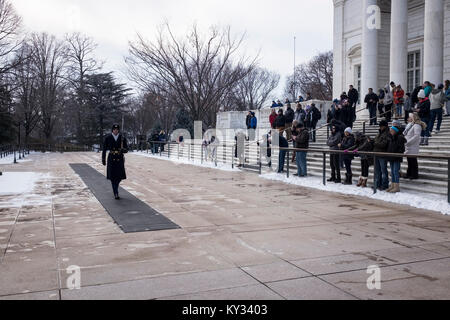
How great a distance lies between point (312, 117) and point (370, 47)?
658 centimetres

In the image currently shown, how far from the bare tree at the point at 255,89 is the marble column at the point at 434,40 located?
158 feet

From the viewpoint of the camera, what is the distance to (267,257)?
588 cm

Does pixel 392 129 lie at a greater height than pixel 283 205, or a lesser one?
greater

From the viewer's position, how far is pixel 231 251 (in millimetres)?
6203

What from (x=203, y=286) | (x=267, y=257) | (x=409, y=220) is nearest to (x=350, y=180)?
(x=409, y=220)

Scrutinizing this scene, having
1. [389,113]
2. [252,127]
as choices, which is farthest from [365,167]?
[252,127]

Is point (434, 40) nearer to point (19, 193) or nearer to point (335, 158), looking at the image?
point (335, 158)

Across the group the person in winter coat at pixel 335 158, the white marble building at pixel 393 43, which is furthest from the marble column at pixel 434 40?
the person in winter coat at pixel 335 158

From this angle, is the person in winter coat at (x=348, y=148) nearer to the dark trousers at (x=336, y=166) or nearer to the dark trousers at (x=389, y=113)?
the dark trousers at (x=336, y=166)

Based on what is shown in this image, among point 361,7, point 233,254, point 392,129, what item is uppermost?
point 361,7

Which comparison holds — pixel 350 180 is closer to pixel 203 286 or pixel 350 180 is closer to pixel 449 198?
pixel 449 198

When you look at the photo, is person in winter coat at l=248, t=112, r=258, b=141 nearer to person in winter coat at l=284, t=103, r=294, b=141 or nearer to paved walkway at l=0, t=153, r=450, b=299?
person in winter coat at l=284, t=103, r=294, b=141

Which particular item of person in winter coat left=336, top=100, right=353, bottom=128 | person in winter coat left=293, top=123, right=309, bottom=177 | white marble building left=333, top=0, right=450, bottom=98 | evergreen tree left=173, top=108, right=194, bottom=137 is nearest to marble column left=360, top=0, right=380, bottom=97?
white marble building left=333, top=0, right=450, bottom=98

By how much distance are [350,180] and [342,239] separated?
22.4 ft
